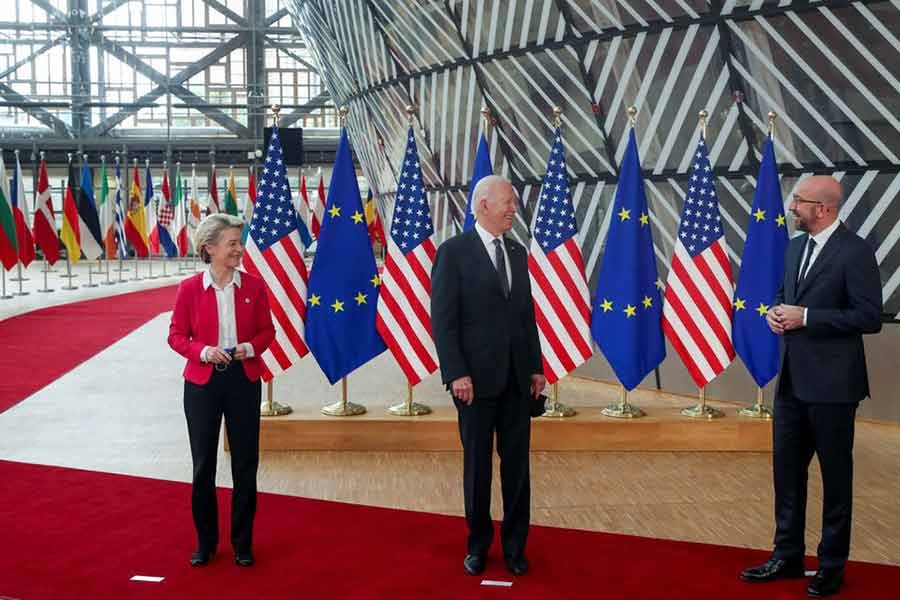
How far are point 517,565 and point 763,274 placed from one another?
444 cm

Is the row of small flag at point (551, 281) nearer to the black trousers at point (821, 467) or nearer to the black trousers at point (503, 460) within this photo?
the black trousers at point (503, 460)

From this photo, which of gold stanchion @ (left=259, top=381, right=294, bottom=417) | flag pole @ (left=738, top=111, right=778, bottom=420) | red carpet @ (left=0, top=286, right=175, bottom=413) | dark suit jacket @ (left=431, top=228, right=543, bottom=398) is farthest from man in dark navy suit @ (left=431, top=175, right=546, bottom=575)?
red carpet @ (left=0, top=286, right=175, bottom=413)

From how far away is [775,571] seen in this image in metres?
5.18

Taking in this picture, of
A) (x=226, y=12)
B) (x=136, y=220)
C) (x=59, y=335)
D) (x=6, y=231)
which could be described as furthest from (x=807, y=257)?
(x=226, y=12)

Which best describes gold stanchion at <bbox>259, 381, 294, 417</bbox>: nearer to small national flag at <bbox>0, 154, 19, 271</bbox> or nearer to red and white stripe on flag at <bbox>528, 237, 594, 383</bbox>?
red and white stripe on flag at <bbox>528, 237, 594, 383</bbox>

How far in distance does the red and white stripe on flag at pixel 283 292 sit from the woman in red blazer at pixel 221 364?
3044 millimetres

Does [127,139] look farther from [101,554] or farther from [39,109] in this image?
[101,554]

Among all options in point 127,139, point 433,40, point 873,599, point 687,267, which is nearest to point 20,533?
point 873,599

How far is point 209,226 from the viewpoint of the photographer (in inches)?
207

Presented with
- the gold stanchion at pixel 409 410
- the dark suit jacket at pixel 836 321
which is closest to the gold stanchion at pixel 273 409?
the gold stanchion at pixel 409 410

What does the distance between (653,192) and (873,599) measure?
22.9ft

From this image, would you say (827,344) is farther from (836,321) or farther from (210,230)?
(210,230)

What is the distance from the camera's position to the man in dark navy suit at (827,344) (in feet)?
15.9

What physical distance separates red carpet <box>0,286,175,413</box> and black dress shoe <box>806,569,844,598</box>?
8355 millimetres
